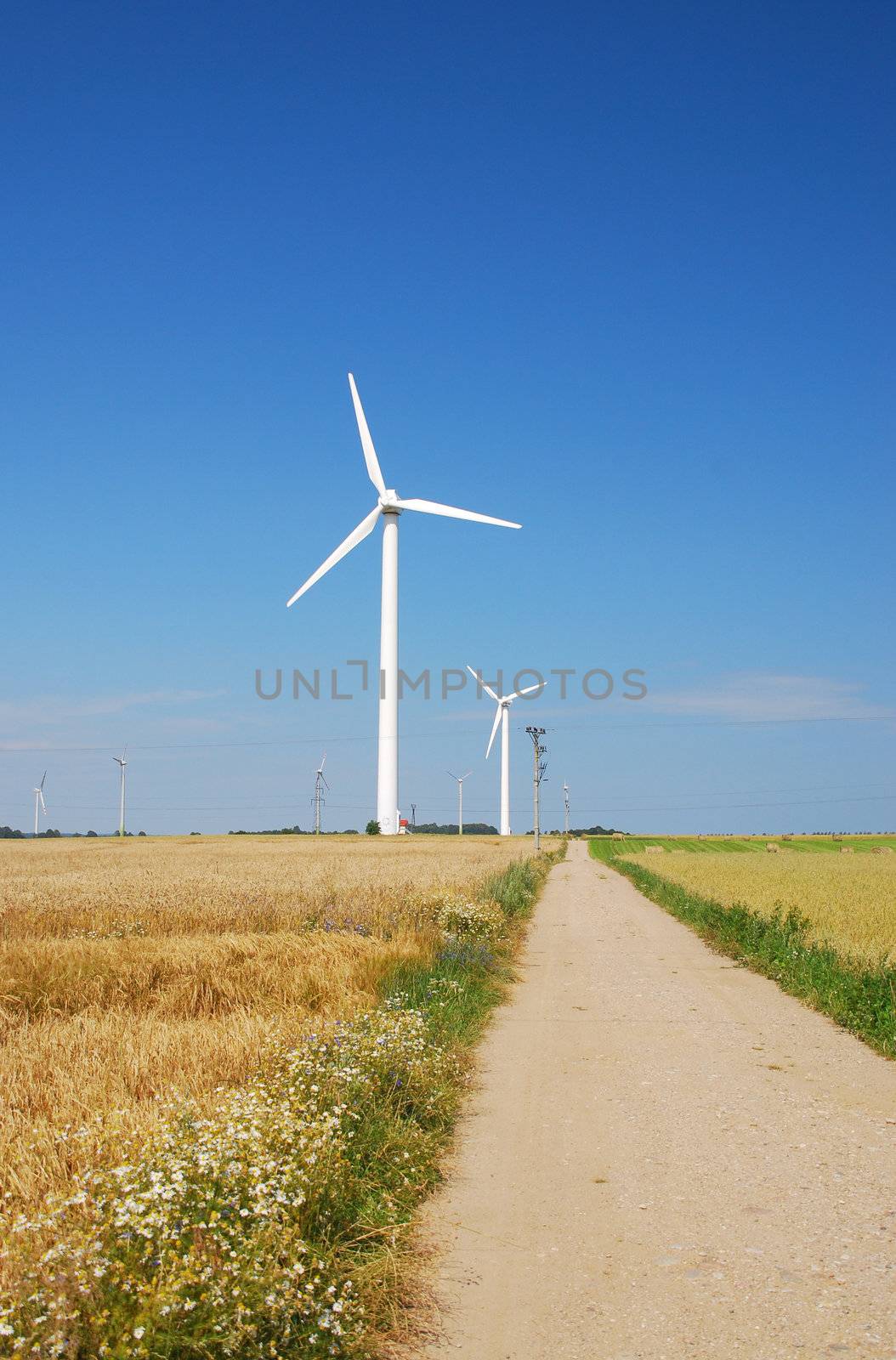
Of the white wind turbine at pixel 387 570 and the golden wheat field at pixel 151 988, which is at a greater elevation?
the white wind turbine at pixel 387 570

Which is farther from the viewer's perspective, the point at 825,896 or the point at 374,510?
the point at 374,510

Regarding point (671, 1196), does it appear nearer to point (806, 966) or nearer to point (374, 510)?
point (806, 966)

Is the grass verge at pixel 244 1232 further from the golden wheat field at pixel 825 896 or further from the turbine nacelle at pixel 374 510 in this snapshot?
the turbine nacelle at pixel 374 510

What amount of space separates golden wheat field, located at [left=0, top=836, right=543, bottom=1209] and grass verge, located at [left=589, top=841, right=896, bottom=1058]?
5984 mm

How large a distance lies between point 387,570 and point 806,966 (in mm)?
61363

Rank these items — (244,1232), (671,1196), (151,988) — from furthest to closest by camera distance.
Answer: (151,988)
(671,1196)
(244,1232)

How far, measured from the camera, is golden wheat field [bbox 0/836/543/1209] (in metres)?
7.16

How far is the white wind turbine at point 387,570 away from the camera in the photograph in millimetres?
74394

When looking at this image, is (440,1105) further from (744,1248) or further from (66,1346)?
(66,1346)

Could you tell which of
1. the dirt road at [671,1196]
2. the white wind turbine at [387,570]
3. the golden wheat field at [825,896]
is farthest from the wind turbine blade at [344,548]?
the dirt road at [671,1196]

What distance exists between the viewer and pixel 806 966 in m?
16.8

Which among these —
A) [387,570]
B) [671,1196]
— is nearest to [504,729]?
[387,570]

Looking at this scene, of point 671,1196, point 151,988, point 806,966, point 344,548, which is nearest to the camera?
point 671,1196

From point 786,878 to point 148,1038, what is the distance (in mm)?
36582
